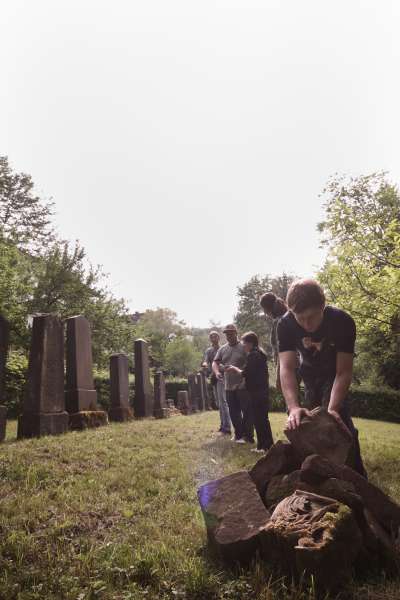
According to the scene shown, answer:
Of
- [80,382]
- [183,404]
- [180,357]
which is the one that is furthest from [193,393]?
[180,357]

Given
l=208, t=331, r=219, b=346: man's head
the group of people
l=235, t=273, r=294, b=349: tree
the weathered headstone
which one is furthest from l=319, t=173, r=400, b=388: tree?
l=235, t=273, r=294, b=349: tree

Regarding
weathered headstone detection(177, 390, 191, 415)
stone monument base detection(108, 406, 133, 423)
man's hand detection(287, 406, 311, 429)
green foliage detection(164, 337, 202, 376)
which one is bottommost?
weathered headstone detection(177, 390, 191, 415)

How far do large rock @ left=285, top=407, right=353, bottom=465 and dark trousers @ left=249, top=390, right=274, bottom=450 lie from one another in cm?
331

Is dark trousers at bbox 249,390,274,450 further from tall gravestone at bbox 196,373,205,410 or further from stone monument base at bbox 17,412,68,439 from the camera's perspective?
tall gravestone at bbox 196,373,205,410

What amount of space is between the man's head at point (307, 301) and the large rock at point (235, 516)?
4.39 ft

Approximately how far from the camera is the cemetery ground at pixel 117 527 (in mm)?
2324

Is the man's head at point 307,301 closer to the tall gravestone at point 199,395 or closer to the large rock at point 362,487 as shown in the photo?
the large rock at point 362,487

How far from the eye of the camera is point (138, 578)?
8.21 ft

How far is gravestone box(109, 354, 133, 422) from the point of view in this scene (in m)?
11.6

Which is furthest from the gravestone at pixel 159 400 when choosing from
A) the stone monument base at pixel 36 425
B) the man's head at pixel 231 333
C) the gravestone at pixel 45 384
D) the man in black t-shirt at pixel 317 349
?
the man in black t-shirt at pixel 317 349

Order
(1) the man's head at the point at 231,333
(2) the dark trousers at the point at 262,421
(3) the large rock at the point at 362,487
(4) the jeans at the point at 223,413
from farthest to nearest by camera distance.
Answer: (4) the jeans at the point at 223,413 → (1) the man's head at the point at 231,333 → (2) the dark trousers at the point at 262,421 → (3) the large rock at the point at 362,487

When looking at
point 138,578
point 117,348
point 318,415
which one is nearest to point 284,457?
point 318,415

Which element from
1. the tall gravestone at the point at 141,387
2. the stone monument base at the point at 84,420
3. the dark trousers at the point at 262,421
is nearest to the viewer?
the dark trousers at the point at 262,421

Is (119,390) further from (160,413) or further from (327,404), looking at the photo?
(327,404)
